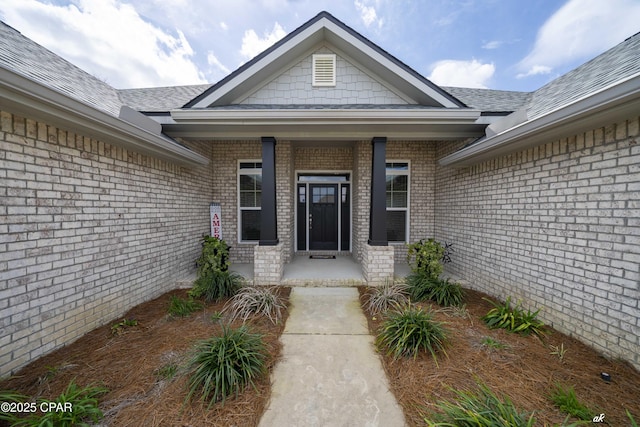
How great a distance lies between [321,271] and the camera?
16.9ft

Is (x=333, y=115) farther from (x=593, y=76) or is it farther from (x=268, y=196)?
(x=593, y=76)

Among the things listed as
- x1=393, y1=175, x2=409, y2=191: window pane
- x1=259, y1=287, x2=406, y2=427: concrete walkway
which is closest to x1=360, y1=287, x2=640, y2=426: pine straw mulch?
x1=259, y1=287, x2=406, y2=427: concrete walkway

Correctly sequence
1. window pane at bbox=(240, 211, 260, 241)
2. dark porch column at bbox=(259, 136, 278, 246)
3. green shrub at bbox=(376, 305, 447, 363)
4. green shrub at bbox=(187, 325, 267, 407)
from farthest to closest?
1. window pane at bbox=(240, 211, 260, 241)
2. dark porch column at bbox=(259, 136, 278, 246)
3. green shrub at bbox=(376, 305, 447, 363)
4. green shrub at bbox=(187, 325, 267, 407)

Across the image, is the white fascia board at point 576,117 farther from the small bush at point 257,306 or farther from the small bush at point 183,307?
the small bush at point 183,307

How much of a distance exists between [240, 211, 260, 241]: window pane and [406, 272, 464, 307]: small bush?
4191mm

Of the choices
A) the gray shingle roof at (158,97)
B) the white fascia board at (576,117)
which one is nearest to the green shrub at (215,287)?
the gray shingle roof at (158,97)

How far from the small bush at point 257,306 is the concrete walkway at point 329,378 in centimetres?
23

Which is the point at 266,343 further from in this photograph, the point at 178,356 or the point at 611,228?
the point at 611,228

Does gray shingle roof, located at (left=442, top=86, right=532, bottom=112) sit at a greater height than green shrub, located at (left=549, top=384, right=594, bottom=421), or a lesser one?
greater

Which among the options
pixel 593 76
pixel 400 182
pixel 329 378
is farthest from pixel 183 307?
pixel 593 76

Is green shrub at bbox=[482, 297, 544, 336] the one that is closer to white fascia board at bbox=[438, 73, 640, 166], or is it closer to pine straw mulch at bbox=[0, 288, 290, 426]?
white fascia board at bbox=[438, 73, 640, 166]

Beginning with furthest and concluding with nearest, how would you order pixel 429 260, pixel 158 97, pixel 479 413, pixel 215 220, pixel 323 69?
pixel 215 220 → pixel 158 97 → pixel 323 69 → pixel 429 260 → pixel 479 413

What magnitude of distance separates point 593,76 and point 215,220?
25.8ft

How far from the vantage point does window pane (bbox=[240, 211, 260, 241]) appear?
21.0ft
